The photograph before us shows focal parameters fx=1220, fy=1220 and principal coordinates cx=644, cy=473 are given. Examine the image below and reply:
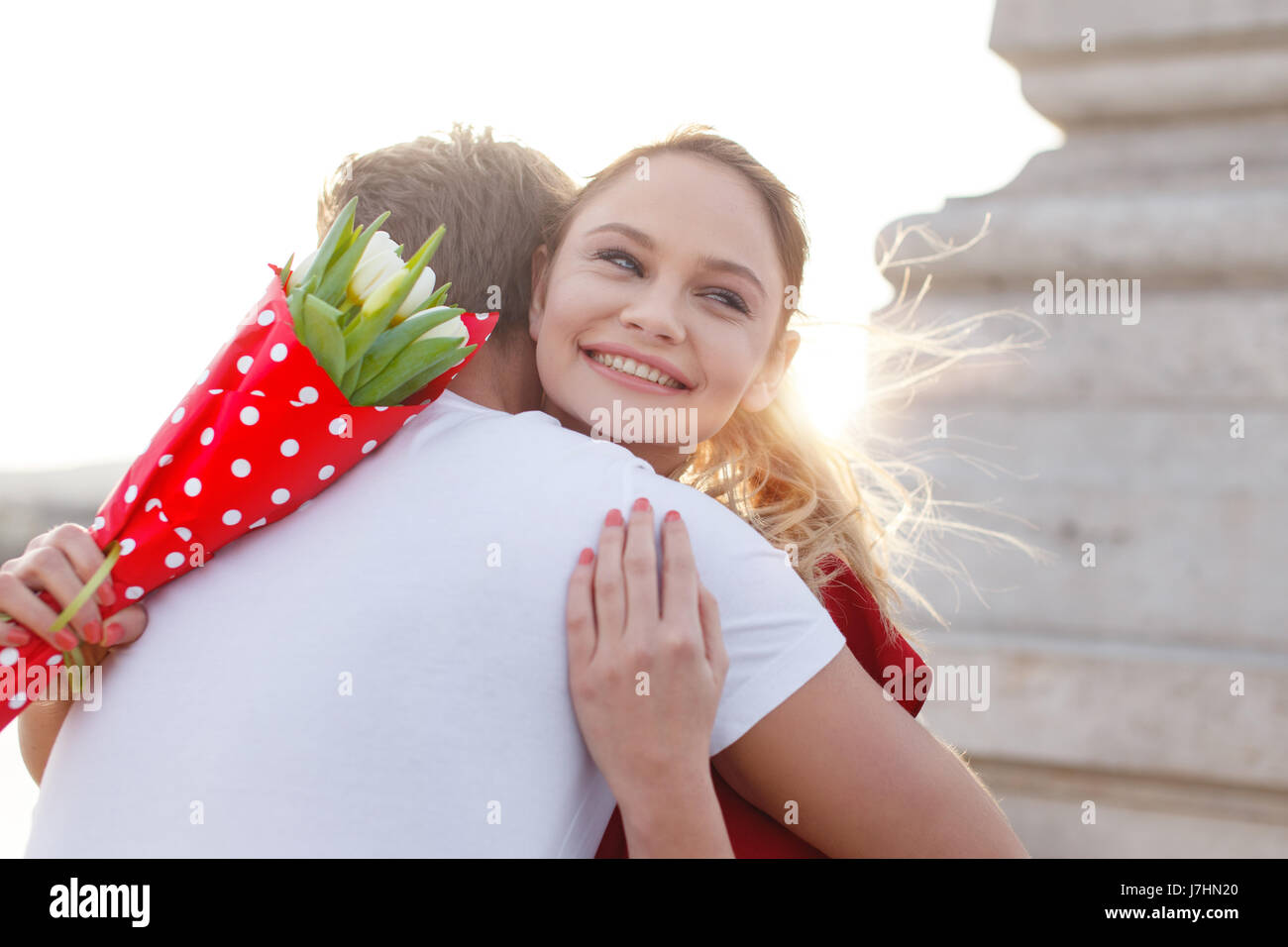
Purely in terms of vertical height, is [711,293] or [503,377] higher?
[711,293]

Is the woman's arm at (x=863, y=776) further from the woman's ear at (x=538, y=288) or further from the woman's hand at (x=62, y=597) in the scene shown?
the woman's ear at (x=538, y=288)

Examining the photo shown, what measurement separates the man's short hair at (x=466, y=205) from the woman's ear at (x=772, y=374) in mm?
626

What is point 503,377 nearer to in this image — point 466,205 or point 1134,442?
point 466,205

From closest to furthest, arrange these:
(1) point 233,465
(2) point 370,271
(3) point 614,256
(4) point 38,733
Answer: (1) point 233,465 → (2) point 370,271 → (4) point 38,733 → (3) point 614,256

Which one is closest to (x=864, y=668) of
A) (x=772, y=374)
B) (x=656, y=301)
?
(x=656, y=301)

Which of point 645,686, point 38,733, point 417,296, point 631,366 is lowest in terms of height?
point 38,733

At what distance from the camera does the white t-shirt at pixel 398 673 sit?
1.38 m

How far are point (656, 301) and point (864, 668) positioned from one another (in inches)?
29.6

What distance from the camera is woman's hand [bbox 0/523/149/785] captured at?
1.54 meters

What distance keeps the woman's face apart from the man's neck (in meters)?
0.04

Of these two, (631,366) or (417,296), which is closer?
(417,296)

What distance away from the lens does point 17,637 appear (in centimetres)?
159
